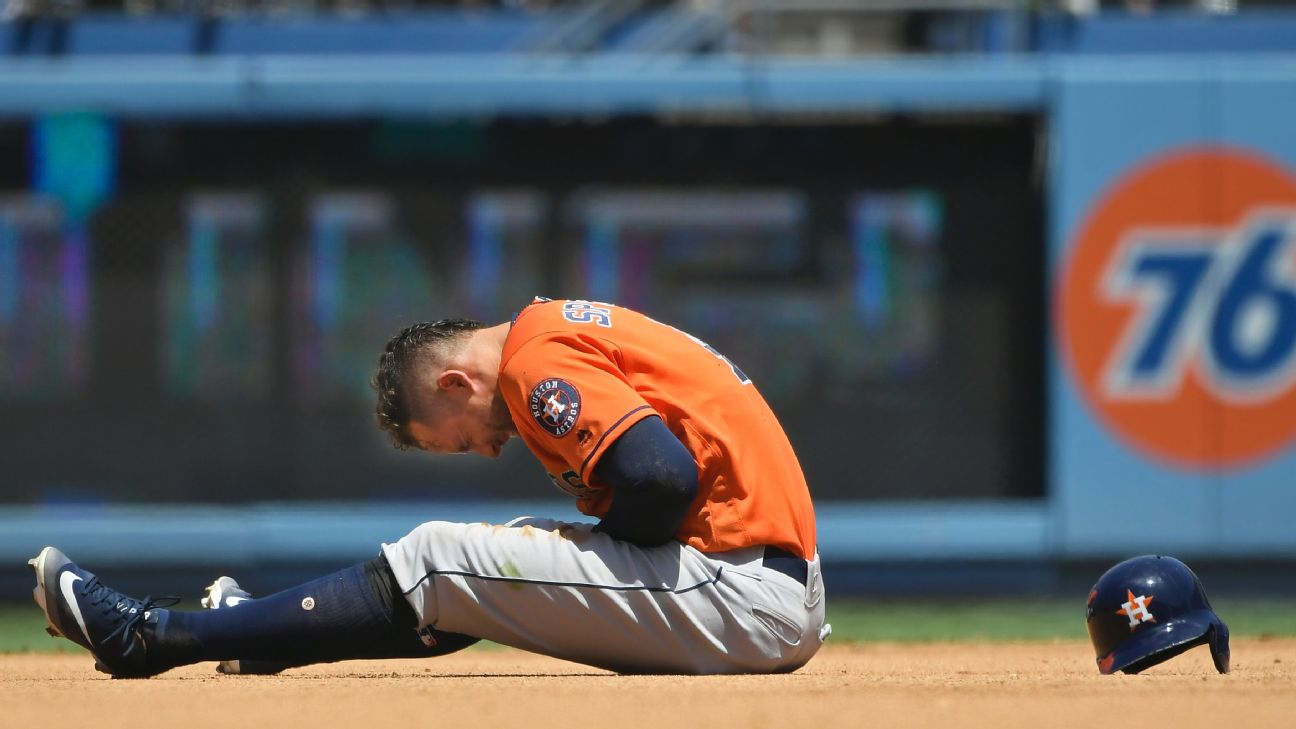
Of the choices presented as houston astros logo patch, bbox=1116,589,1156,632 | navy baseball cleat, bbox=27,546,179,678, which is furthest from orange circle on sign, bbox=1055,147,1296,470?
navy baseball cleat, bbox=27,546,179,678

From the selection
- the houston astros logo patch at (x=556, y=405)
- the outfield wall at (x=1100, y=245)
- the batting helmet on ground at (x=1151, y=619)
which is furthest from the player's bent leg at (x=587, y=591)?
the outfield wall at (x=1100, y=245)

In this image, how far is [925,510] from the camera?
9023 mm

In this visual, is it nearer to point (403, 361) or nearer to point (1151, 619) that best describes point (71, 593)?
point (403, 361)

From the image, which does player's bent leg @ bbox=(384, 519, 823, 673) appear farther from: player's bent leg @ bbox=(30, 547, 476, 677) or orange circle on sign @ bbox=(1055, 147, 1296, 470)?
orange circle on sign @ bbox=(1055, 147, 1296, 470)

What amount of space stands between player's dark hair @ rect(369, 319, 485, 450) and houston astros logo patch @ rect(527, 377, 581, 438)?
0.98 ft

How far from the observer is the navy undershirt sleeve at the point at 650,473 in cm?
357

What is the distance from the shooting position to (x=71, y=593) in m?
3.84

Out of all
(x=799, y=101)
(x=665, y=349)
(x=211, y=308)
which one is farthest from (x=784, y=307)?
(x=665, y=349)

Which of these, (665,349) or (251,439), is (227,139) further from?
(665,349)

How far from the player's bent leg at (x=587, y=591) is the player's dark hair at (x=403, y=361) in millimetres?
265

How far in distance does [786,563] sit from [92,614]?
1531mm

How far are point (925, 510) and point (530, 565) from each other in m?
5.44

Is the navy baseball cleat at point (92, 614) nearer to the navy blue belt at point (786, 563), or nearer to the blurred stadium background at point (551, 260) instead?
the navy blue belt at point (786, 563)

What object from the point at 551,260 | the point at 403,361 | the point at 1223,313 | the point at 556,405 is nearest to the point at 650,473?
the point at 556,405
